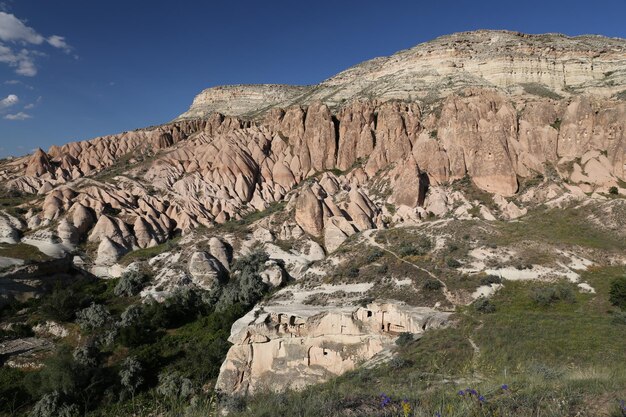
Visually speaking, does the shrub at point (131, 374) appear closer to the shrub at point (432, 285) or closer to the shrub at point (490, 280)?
the shrub at point (432, 285)

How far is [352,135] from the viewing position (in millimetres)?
58938

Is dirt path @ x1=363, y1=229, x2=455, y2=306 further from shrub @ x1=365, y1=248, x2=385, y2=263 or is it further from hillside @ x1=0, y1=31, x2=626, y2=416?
shrub @ x1=365, y1=248, x2=385, y2=263

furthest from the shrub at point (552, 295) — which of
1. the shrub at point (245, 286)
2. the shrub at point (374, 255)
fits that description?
the shrub at point (245, 286)

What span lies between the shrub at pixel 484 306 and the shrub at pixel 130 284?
2878cm

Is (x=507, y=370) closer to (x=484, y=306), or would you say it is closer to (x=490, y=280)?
(x=484, y=306)

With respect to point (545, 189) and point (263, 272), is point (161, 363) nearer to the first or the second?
point (263, 272)

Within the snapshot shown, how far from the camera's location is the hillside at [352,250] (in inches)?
609

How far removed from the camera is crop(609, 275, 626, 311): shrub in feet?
64.8

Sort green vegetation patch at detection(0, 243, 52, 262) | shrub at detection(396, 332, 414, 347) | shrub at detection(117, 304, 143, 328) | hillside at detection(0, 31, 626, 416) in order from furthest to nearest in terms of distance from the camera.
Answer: green vegetation patch at detection(0, 243, 52, 262)
shrub at detection(117, 304, 143, 328)
shrub at detection(396, 332, 414, 347)
hillside at detection(0, 31, 626, 416)

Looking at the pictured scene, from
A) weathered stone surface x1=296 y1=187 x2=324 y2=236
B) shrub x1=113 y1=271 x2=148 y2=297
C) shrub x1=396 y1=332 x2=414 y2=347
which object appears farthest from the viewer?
weathered stone surface x1=296 y1=187 x2=324 y2=236

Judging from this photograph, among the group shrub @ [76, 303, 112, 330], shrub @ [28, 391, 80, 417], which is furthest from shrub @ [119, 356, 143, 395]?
shrub @ [76, 303, 112, 330]

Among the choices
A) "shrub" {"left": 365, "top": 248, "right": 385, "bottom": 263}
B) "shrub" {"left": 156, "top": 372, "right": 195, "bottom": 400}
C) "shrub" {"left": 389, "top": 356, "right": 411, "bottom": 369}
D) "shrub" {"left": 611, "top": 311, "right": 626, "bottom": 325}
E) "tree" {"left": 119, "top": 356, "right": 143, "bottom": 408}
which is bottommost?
"shrub" {"left": 156, "top": 372, "right": 195, "bottom": 400}

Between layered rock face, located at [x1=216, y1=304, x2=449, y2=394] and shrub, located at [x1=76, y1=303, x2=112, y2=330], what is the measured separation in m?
12.0

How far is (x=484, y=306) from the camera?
69.2ft
